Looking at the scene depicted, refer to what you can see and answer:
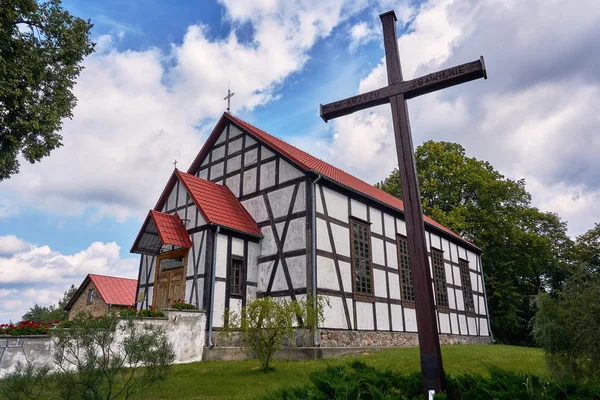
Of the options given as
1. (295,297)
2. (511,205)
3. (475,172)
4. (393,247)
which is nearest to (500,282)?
(511,205)

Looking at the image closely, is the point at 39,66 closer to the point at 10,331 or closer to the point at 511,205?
the point at 10,331

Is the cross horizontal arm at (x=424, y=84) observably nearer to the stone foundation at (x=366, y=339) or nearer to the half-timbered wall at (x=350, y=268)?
the half-timbered wall at (x=350, y=268)

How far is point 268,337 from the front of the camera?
10.5m

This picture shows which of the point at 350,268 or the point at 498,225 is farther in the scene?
the point at 498,225


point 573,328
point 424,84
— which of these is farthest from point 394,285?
point 424,84

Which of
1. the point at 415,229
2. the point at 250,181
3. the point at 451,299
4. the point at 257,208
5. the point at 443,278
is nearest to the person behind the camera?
the point at 415,229

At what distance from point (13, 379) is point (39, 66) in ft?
30.8

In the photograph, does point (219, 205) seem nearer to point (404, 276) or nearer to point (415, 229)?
point (404, 276)

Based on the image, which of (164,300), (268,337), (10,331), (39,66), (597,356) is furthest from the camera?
(164,300)

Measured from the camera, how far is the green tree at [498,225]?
1113 inches

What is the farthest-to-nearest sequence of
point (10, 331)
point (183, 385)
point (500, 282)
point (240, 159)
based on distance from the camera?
point (500, 282), point (240, 159), point (10, 331), point (183, 385)

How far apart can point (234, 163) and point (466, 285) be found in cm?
1446

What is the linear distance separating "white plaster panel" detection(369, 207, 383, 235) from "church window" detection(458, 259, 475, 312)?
27.6 ft

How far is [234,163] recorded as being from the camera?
58.5 feet
